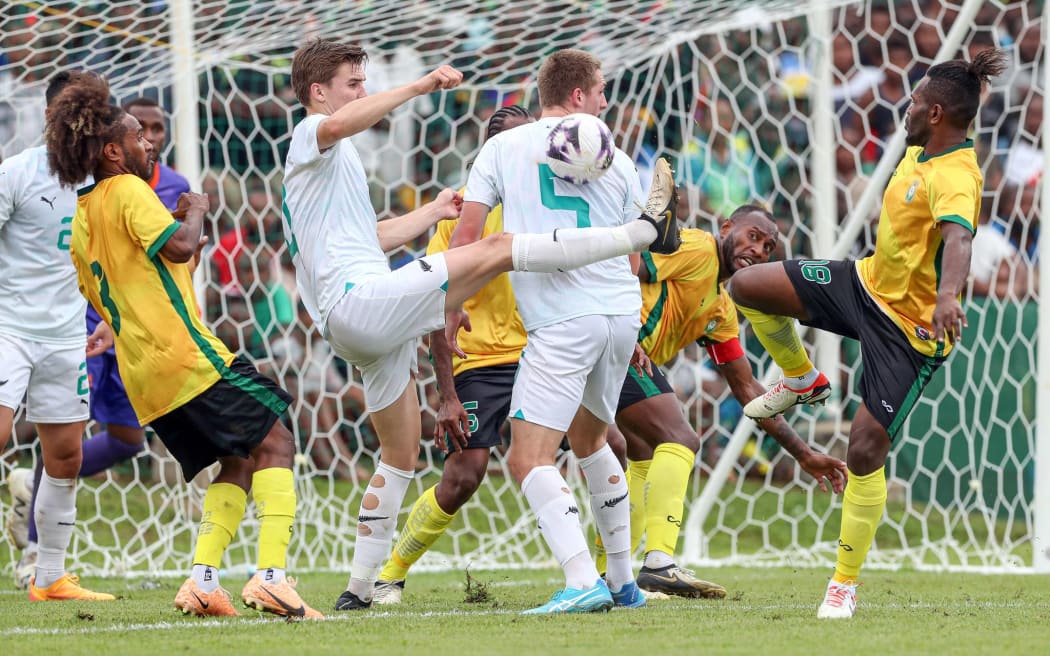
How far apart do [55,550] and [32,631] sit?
1597 mm

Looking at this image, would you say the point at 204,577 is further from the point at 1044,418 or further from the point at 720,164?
the point at 720,164

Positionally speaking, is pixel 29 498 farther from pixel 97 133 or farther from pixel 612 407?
pixel 612 407

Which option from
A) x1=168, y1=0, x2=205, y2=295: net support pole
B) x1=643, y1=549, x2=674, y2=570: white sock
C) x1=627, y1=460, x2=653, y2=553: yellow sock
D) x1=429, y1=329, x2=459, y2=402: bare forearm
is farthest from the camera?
x1=168, y1=0, x2=205, y2=295: net support pole

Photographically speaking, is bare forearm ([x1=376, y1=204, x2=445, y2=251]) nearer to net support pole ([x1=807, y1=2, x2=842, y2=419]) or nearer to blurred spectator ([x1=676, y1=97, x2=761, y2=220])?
net support pole ([x1=807, y1=2, x2=842, y2=419])

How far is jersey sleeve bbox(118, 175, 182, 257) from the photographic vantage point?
4.74 meters

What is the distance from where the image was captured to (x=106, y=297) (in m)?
4.89

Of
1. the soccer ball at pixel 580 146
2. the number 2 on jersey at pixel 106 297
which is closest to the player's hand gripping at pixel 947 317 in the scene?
the soccer ball at pixel 580 146

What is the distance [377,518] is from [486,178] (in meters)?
1.39

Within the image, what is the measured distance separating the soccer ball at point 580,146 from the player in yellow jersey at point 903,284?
3.47 feet

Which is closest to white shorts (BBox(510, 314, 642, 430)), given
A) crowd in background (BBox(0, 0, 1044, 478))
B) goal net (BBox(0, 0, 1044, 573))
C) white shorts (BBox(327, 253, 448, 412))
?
white shorts (BBox(327, 253, 448, 412))

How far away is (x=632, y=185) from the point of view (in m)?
4.92

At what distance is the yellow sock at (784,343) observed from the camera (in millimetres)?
5367

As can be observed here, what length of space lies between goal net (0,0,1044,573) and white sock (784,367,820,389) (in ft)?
8.44

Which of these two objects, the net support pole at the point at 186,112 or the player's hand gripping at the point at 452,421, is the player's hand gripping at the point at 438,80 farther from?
the net support pole at the point at 186,112
